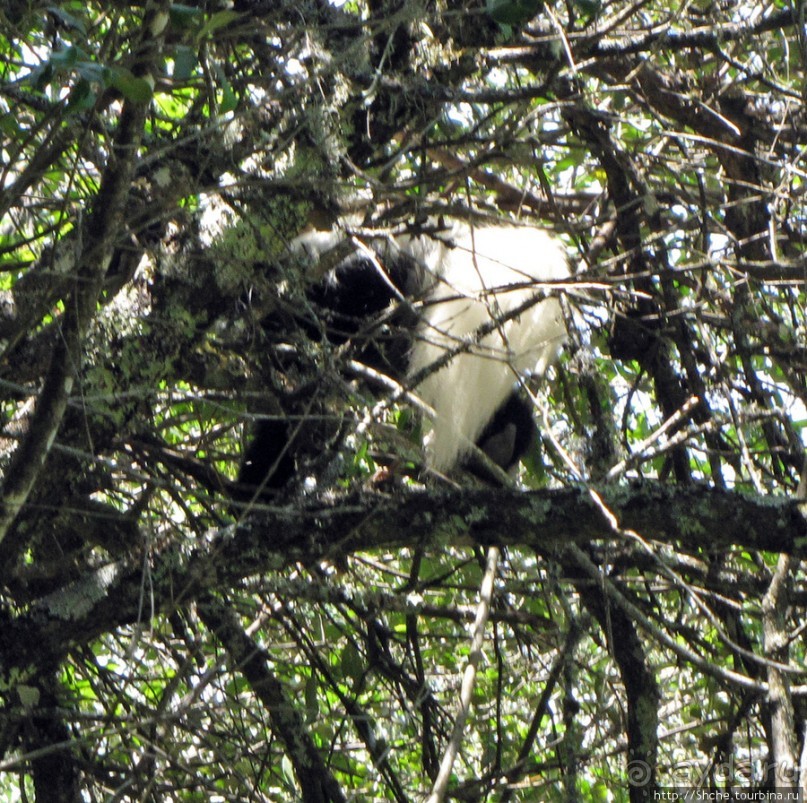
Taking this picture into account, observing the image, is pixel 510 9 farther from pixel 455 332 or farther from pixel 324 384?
pixel 455 332

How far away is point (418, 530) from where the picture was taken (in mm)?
1504

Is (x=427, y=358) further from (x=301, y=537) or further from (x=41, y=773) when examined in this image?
(x=41, y=773)

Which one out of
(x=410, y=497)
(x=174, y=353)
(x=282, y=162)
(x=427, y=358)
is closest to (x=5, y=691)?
(x=174, y=353)

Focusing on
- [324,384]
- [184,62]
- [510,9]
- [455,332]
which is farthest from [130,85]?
[455,332]

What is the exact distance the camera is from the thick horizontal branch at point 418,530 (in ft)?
4.75

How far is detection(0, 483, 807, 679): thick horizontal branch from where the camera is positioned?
145 cm

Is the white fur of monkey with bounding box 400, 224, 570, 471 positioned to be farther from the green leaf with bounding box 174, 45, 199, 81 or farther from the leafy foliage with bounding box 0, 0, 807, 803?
the green leaf with bounding box 174, 45, 199, 81

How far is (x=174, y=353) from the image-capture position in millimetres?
1479

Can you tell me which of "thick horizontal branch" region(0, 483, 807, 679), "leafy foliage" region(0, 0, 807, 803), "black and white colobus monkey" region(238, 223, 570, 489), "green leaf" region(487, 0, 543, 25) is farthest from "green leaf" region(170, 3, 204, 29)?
"black and white colobus monkey" region(238, 223, 570, 489)

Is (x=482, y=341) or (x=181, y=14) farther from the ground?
(x=482, y=341)

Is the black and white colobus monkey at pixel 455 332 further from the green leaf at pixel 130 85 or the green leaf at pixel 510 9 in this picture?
the green leaf at pixel 130 85

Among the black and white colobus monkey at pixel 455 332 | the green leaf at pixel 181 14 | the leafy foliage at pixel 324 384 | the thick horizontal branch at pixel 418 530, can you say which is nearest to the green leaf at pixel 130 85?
the leafy foliage at pixel 324 384

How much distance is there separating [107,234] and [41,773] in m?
1.06

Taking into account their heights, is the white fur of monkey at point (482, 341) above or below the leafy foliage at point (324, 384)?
above
